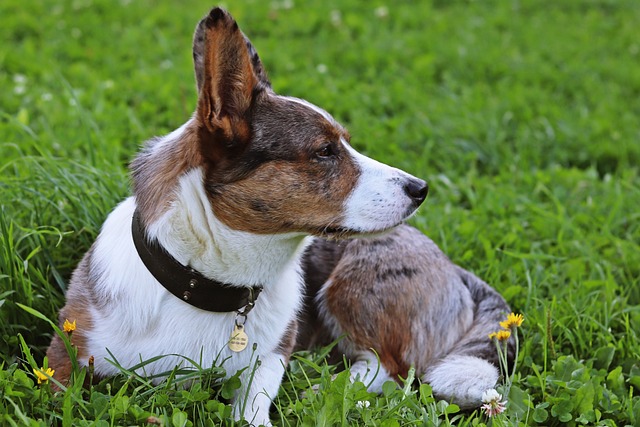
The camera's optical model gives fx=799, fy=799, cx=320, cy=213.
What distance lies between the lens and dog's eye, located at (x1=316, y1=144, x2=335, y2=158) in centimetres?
280

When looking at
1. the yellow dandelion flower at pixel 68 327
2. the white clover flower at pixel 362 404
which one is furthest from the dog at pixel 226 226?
the white clover flower at pixel 362 404

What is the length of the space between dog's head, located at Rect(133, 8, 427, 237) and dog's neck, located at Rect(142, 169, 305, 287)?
33 millimetres

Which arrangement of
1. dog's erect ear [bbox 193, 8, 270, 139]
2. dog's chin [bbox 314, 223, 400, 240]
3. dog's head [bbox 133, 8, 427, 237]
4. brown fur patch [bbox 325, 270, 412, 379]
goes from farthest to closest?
brown fur patch [bbox 325, 270, 412, 379] → dog's chin [bbox 314, 223, 400, 240] → dog's head [bbox 133, 8, 427, 237] → dog's erect ear [bbox 193, 8, 270, 139]

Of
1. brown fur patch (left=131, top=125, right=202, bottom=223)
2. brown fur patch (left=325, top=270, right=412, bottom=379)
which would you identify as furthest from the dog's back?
brown fur patch (left=131, top=125, right=202, bottom=223)

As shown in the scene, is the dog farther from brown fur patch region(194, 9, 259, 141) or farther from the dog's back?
the dog's back

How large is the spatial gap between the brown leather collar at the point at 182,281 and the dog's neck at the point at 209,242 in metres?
0.02

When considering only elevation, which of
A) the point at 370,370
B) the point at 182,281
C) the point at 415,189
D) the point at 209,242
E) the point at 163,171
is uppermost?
the point at 163,171

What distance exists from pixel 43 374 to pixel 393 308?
1477mm

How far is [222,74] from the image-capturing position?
8.45ft

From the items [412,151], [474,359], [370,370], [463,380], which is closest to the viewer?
[463,380]

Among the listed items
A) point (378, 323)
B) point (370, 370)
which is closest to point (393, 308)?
Result: point (378, 323)

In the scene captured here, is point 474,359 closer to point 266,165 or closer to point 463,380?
point 463,380

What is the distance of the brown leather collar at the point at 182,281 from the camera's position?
2.66 m

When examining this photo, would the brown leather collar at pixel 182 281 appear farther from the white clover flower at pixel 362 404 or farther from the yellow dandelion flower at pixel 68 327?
the white clover flower at pixel 362 404
